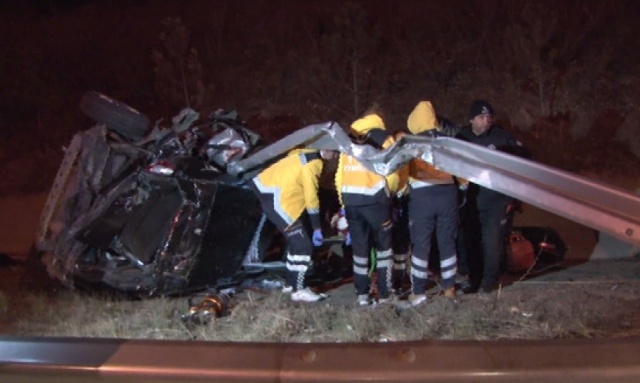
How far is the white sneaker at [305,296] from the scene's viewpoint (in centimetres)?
644

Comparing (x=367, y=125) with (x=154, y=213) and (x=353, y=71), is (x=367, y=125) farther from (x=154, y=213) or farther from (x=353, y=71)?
(x=353, y=71)

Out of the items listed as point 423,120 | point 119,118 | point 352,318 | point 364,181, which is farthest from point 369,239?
point 119,118

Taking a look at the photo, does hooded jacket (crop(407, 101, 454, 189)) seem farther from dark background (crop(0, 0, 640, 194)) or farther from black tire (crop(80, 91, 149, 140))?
dark background (crop(0, 0, 640, 194))

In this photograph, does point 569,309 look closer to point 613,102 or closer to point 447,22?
point 613,102

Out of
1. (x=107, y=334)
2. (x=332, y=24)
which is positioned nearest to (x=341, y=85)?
(x=332, y=24)

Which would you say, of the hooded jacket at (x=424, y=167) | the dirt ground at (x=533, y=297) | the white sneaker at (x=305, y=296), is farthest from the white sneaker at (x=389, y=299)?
the hooded jacket at (x=424, y=167)

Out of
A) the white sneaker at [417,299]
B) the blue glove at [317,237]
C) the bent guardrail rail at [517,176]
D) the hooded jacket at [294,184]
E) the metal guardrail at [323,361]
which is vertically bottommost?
the white sneaker at [417,299]

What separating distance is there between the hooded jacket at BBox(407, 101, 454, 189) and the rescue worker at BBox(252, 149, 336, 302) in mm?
755

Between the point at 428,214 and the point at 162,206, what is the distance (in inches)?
94.4

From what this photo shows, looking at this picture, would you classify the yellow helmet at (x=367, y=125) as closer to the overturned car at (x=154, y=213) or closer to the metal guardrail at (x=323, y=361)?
the overturned car at (x=154, y=213)

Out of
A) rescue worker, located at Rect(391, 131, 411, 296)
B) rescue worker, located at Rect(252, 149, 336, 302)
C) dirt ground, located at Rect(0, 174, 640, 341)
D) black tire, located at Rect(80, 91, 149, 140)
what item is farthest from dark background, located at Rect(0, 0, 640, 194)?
rescue worker, located at Rect(252, 149, 336, 302)

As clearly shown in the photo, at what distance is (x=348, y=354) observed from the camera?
3119 millimetres

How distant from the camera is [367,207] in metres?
6.12

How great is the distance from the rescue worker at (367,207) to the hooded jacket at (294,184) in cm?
25
